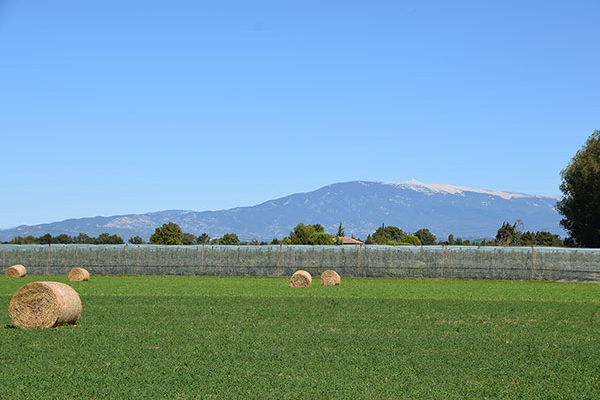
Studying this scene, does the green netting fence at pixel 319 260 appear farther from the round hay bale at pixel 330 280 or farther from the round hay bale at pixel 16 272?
the round hay bale at pixel 330 280

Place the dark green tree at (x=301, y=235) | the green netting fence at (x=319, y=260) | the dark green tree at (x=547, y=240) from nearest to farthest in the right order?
the green netting fence at (x=319, y=260) → the dark green tree at (x=301, y=235) → the dark green tree at (x=547, y=240)

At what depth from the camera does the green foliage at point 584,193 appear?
62188 mm

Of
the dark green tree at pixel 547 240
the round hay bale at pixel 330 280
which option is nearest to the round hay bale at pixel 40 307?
the round hay bale at pixel 330 280

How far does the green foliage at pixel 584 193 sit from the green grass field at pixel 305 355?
4284cm

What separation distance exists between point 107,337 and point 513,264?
3876cm

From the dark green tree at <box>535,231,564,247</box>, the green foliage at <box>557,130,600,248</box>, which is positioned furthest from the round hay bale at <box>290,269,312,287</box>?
the dark green tree at <box>535,231,564,247</box>

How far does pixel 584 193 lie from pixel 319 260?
25.0 metres

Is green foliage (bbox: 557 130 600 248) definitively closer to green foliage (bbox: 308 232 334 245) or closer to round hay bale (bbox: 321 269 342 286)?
round hay bale (bbox: 321 269 342 286)

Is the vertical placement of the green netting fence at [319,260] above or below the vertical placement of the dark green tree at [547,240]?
below

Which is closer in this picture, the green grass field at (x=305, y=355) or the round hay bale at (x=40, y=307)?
the green grass field at (x=305, y=355)

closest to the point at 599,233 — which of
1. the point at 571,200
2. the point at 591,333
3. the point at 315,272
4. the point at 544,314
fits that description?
the point at 571,200

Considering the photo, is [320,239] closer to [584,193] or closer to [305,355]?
[584,193]

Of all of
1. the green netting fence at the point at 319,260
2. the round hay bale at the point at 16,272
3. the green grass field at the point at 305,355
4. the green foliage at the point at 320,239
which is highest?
the green foliage at the point at 320,239

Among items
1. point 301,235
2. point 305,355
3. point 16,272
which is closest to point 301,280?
point 16,272
